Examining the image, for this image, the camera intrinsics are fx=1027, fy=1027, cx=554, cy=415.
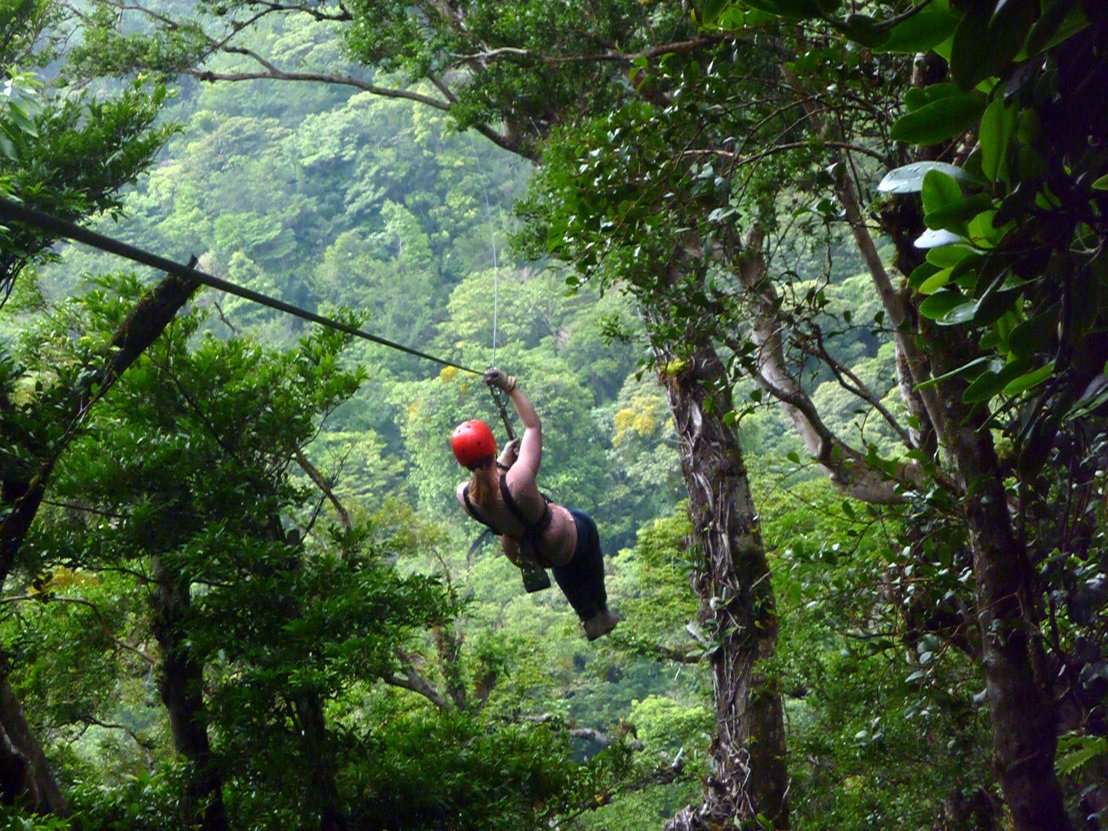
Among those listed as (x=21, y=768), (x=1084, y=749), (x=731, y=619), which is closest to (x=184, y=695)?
(x=21, y=768)

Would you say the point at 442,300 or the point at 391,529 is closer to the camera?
the point at 391,529

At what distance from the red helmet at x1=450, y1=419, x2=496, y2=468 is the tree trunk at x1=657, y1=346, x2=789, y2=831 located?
112cm

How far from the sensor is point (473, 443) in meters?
2.69

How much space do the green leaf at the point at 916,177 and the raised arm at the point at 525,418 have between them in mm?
2124

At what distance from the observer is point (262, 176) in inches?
918

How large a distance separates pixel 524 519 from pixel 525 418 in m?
0.32

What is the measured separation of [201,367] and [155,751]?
162 inches

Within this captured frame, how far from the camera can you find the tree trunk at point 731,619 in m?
3.71

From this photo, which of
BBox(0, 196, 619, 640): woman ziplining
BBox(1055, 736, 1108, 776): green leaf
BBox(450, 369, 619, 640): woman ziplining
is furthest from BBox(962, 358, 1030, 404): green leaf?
BBox(450, 369, 619, 640): woman ziplining

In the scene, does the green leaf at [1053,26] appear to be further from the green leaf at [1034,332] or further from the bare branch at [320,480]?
the bare branch at [320,480]

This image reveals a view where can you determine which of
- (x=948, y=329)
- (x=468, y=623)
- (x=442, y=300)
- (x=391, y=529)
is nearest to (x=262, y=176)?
(x=442, y=300)

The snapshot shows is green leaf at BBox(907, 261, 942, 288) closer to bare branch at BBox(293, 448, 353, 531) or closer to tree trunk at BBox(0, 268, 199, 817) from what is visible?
tree trunk at BBox(0, 268, 199, 817)

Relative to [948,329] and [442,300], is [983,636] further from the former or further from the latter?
[442,300]

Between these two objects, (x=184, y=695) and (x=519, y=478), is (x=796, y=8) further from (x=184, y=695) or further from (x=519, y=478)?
(x=184, y=695)
